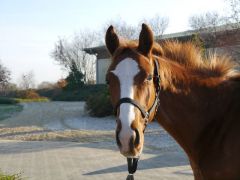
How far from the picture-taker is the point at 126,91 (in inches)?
108

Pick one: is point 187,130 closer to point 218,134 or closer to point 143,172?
point 218,134

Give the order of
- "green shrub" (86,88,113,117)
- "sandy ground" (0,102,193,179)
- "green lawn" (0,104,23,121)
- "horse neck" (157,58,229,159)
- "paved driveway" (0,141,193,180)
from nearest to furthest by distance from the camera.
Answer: "horse neck" (157,58,229,159), "paved driveway" (0,141,193,180), "sandy ground" (0,102,193,179), "green shrub" (86,88,113,117), "green lawn" (0,104,23,121)

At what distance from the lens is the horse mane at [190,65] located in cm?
334

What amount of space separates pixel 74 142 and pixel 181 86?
9836mm

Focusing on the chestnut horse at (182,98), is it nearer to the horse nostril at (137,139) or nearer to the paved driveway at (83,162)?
the horse nostril at (137,139)

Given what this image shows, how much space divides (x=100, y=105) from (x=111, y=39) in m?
18.2

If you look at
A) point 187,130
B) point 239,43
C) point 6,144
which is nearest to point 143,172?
point 187,130

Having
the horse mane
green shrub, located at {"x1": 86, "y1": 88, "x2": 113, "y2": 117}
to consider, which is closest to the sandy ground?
the horse mane

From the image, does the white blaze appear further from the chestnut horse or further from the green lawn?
the green lawn

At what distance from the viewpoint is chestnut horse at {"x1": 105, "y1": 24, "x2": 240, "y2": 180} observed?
9.05ft

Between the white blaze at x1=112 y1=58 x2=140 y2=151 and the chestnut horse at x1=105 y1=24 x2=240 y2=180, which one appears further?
the chestnut horse at x1=105 y1=24 x2=240 y2=180

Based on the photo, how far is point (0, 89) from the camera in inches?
2362

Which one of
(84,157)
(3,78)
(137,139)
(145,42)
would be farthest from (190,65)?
(3,78)

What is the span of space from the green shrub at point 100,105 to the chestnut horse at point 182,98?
56.1ft
